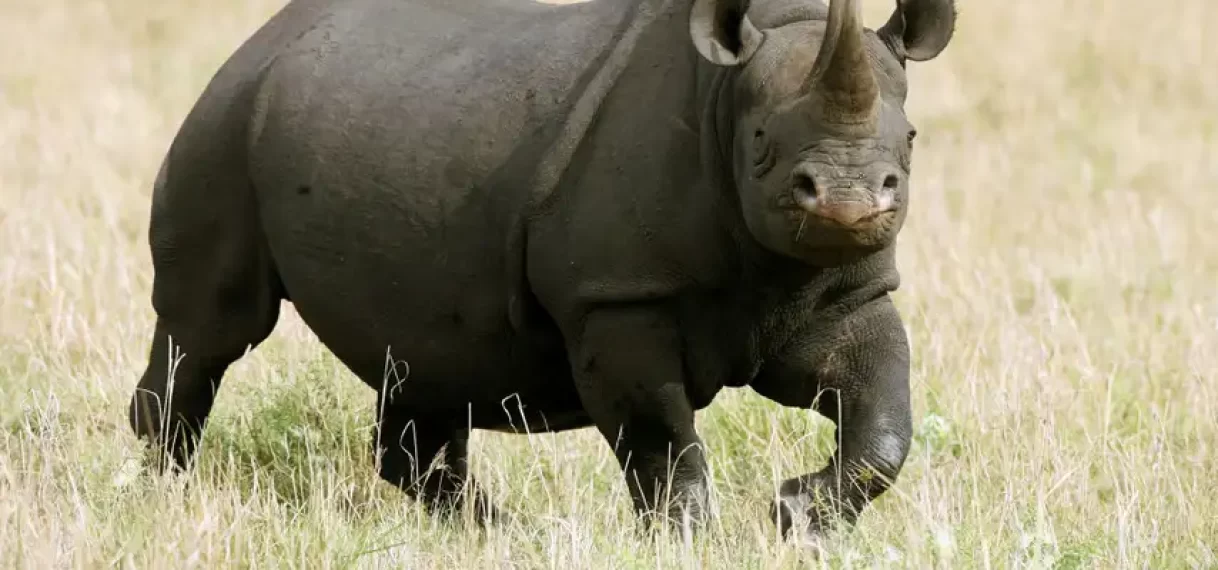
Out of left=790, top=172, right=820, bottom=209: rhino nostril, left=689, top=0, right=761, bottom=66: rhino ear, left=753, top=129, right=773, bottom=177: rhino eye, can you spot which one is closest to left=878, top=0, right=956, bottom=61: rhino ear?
left=689, top=0, right=761, bottom=66: rhino ear

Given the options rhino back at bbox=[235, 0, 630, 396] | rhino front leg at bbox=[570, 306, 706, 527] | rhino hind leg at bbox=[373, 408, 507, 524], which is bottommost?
rhino hind leg at bbox=[373, 408, 507, 524]

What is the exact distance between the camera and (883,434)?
554 cm

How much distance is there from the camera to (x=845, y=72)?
16.5ft

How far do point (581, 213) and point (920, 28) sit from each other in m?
0.97

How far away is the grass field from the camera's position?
→ 18.1ft

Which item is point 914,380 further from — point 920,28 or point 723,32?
point 723,32

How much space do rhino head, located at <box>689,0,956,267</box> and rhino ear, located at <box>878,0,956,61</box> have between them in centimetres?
8

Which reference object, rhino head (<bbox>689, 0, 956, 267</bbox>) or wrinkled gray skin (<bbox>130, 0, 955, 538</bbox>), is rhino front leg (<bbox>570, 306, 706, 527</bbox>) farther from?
rhino head (<bbox>689, 0, 956, 267</bbox>)

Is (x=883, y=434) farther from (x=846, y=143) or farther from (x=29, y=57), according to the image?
(x=29, y=57)

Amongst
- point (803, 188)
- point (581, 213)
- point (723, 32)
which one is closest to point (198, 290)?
point (581, 213)

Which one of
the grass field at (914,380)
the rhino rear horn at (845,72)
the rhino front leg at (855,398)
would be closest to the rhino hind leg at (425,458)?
the grass field at (914,380)

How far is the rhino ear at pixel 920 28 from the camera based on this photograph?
18.0 feet

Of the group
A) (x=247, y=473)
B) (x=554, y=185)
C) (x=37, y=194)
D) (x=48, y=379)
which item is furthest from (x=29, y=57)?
(x=554, y=185)

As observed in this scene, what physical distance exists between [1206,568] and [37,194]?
6.71 metres
